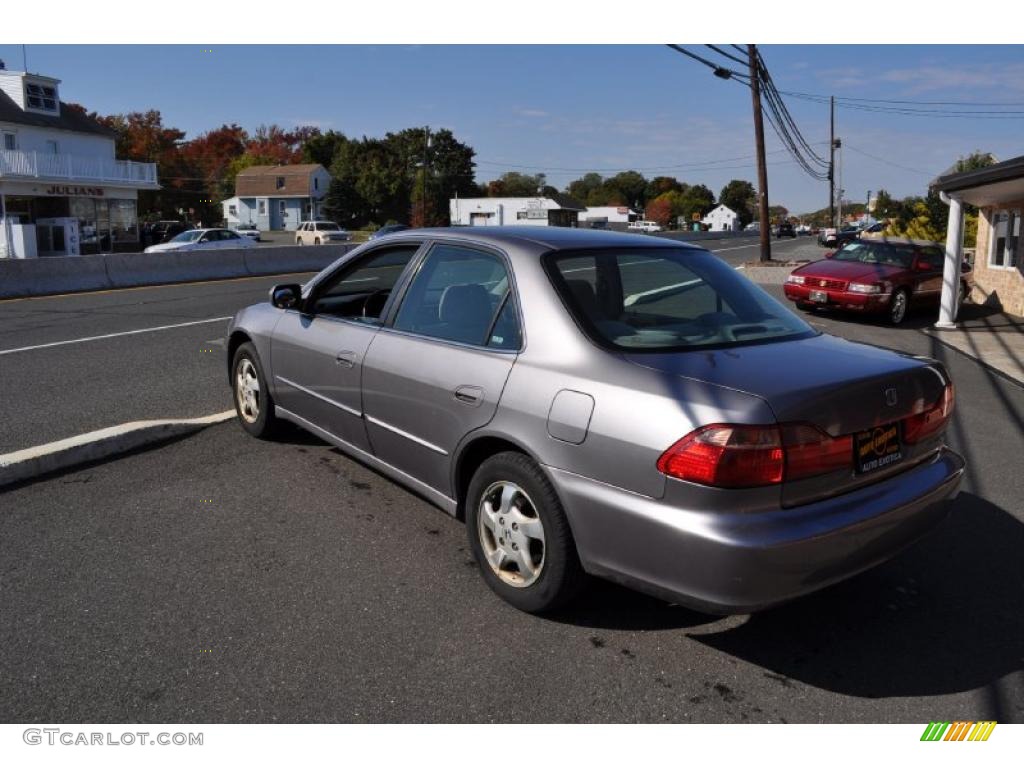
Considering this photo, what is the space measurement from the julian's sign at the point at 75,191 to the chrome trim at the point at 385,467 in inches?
1621

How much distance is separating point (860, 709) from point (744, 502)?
85 cm

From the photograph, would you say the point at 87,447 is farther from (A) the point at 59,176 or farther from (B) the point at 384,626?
(A) the point at 59,176

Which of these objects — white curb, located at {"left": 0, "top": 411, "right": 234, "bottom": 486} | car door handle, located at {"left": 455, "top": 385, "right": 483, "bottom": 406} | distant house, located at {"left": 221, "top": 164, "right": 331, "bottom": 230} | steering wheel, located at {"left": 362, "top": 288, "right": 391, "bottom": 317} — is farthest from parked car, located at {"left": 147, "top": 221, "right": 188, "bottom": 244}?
car door handle, located at {"left": 455, "top": 385, "right": 483, "bottom": 406}

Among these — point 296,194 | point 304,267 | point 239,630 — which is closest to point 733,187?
point 296,194

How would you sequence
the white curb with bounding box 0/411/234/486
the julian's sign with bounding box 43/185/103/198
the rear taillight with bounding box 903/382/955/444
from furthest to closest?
the julian's sign with bounding box 43/185/103/198, the white curb with bounding box 0/411/234/486, the rear taillight with bounding box 903/382/955/444

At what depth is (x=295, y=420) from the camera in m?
5.40

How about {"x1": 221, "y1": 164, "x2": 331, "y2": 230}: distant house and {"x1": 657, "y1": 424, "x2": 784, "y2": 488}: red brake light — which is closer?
{"x1": 657, "y1": 424, "x2": 784, "y2": 488}: red brake light

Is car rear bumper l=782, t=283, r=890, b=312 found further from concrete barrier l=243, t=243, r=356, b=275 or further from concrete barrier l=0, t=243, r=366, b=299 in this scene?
concrete barrier l=0, t=243, r=366, b=299

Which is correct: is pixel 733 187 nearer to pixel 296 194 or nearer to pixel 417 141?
pixel 417 141

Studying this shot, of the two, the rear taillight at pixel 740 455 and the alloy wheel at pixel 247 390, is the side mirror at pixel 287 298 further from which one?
the rear taillight at pixel 740 455

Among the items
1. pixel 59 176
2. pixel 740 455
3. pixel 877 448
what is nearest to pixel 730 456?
pixel 740 455

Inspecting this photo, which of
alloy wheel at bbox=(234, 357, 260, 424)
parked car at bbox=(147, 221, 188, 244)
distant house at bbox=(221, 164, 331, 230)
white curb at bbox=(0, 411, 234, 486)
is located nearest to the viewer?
white curb at bbox=(0, 411, 234, 486)

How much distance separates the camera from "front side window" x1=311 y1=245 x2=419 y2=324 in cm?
476

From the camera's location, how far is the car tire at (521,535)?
11.0 ft
